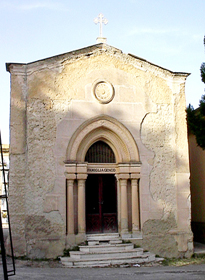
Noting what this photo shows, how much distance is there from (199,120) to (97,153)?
3439 millimetres

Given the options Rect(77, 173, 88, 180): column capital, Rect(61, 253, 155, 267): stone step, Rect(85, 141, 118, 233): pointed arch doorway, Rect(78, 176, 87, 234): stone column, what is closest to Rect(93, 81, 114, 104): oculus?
Rect(85, 141, 118, 233): pointed arch doorway

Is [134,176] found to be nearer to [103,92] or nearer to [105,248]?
[105,248]

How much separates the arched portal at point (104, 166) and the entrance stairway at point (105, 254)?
497 mm

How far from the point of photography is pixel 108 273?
980cm

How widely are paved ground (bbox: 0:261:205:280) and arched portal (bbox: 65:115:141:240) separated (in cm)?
172

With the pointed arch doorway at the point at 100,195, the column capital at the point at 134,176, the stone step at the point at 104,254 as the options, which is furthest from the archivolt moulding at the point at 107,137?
the stone step at the point at 104,254

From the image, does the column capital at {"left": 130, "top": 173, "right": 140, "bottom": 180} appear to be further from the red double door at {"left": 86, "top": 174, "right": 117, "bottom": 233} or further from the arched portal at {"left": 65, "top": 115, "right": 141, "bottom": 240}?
the red double door at {"left": 86, "top": 174, "right": 117, "bottom": 233}

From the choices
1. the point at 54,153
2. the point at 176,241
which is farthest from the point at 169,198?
the point at 54,153

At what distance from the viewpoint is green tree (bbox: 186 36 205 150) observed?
12.1 metres

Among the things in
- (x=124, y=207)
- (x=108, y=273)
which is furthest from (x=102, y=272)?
(x=124, y=207)

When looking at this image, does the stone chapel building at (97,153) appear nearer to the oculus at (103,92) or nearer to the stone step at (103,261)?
the oculus at (103,92)

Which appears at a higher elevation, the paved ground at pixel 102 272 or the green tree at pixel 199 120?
the green tree at pixel 199 120

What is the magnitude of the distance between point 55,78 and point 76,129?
1732 millimetres

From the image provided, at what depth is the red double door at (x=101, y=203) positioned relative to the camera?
12312mm
